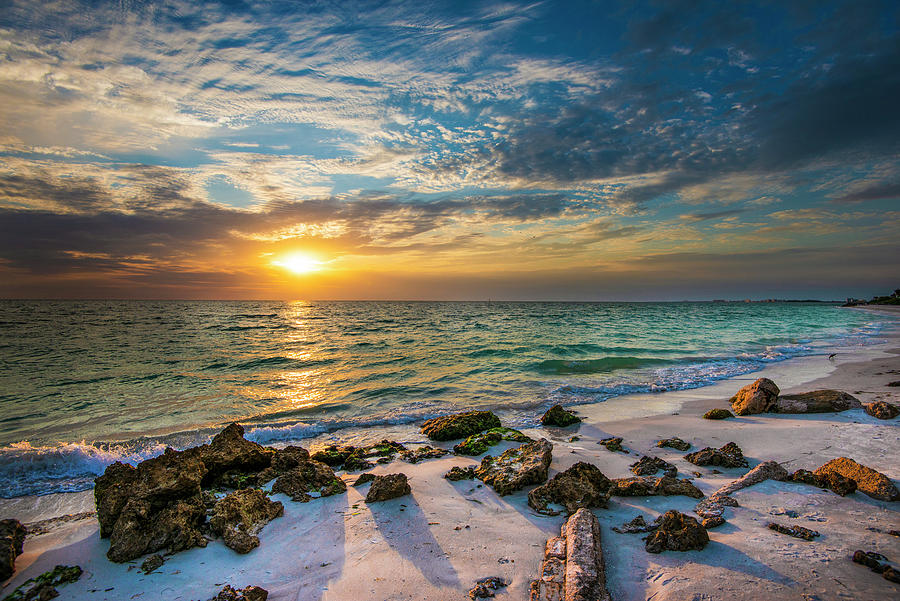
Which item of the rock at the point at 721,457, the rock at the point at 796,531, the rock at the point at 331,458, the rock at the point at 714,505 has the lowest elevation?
the rock at the point at 331,458

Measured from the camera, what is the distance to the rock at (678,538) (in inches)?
153

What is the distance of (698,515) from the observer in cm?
463

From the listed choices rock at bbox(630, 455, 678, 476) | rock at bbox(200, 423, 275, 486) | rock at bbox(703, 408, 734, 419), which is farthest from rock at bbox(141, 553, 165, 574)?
rock at bbox(703, 408, 734, 419)

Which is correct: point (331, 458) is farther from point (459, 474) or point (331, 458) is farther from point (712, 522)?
point (712, 522)

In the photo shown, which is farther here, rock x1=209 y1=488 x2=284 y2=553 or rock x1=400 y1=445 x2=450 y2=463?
rock x1=400 y1=445 x2=450 y2=463

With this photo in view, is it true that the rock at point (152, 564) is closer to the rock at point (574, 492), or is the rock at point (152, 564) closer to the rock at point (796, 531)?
the rock at point (574, 492)

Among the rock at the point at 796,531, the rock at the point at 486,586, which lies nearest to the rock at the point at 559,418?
the rock at the point at 796,531

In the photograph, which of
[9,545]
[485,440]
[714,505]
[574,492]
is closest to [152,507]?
[9,545]

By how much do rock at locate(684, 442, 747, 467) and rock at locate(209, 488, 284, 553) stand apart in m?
6.96

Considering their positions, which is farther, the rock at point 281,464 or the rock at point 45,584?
the rock at point 281,464

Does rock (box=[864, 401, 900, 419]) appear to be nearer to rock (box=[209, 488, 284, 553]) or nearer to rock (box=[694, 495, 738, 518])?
rock (box=[694, 495, 738, 518])

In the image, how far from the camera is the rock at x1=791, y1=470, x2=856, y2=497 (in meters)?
4.82

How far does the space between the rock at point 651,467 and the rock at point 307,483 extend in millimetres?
4912

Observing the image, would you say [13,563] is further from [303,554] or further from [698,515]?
[698,515]
